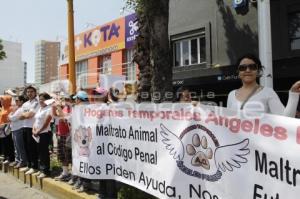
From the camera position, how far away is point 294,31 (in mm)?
14898

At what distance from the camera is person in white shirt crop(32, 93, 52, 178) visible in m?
7.64

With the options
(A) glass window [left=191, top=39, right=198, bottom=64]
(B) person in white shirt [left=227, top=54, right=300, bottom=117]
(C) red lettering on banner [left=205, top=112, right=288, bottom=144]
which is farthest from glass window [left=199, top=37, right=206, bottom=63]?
(C) red lettering on banner [left=205, top=112, right=288, bottom=144]

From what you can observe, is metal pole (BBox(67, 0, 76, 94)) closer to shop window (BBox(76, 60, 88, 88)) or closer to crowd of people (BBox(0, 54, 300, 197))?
crowd of people (BBox(0, 54, 300, 197))

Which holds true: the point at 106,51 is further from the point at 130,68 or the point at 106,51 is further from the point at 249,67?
the point at 249,67

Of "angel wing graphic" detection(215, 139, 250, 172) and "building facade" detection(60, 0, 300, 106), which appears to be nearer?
"angel wing graphic" detection(215, 139, 250, 172)

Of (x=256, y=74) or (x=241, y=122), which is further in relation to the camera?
(x=256, y=74)

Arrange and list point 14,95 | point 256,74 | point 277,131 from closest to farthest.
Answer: point 277,131
point 256,74
point 14,95

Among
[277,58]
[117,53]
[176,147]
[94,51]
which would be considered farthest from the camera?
[94,51]

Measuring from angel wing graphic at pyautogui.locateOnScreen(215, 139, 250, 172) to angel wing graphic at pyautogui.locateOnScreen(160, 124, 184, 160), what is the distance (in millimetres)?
561

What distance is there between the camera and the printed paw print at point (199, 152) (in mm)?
4105

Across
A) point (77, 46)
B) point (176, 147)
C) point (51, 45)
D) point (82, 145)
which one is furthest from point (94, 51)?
point (51, 45)

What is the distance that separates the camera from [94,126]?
6.00 m

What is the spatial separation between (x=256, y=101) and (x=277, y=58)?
1157cm

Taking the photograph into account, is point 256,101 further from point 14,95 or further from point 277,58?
point 277,58
